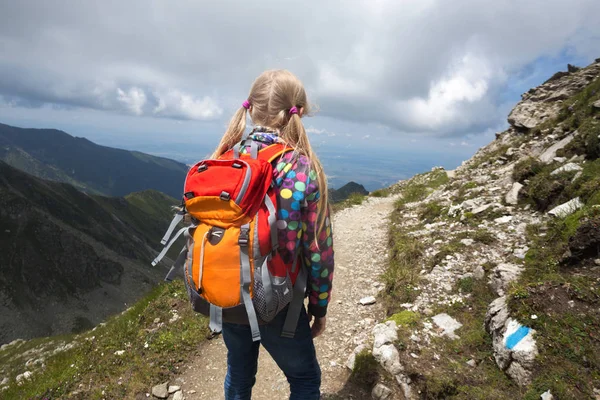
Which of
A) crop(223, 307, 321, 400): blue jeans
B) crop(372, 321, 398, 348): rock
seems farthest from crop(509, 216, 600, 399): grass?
crop(223, 307, 321, 400): blue jeans

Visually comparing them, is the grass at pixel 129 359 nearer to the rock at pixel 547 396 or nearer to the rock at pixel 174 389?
the rock at pixel 174 389

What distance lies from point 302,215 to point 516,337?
3.75 meters

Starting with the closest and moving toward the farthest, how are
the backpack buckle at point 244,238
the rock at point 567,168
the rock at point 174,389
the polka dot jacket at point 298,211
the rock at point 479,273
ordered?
the backpack buckle at point 244,238 → the polka dot jacket at point 298,211 → the rock at point 174,389 → the rock at point 479,273 → the rock at point 567,168

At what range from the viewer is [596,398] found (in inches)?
139

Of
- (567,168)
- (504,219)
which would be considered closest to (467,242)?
(504,219)

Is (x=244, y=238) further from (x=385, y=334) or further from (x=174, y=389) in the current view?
(x=174, y=389)

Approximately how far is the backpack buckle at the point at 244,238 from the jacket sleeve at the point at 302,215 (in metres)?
0.30

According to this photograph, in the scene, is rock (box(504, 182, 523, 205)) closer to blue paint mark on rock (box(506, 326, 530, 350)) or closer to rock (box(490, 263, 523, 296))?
rock (box(490, 263, 523, 296))

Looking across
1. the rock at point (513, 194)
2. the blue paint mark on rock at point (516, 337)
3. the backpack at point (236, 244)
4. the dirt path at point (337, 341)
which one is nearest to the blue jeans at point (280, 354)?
the backpack at point (236, 244)

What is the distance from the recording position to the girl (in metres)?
2.71

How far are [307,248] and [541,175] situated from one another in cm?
956

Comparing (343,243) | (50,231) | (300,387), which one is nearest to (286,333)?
(300,387)

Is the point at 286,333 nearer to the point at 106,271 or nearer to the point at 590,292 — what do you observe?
the point at 590,292

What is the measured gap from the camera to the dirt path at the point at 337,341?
5723 mm
